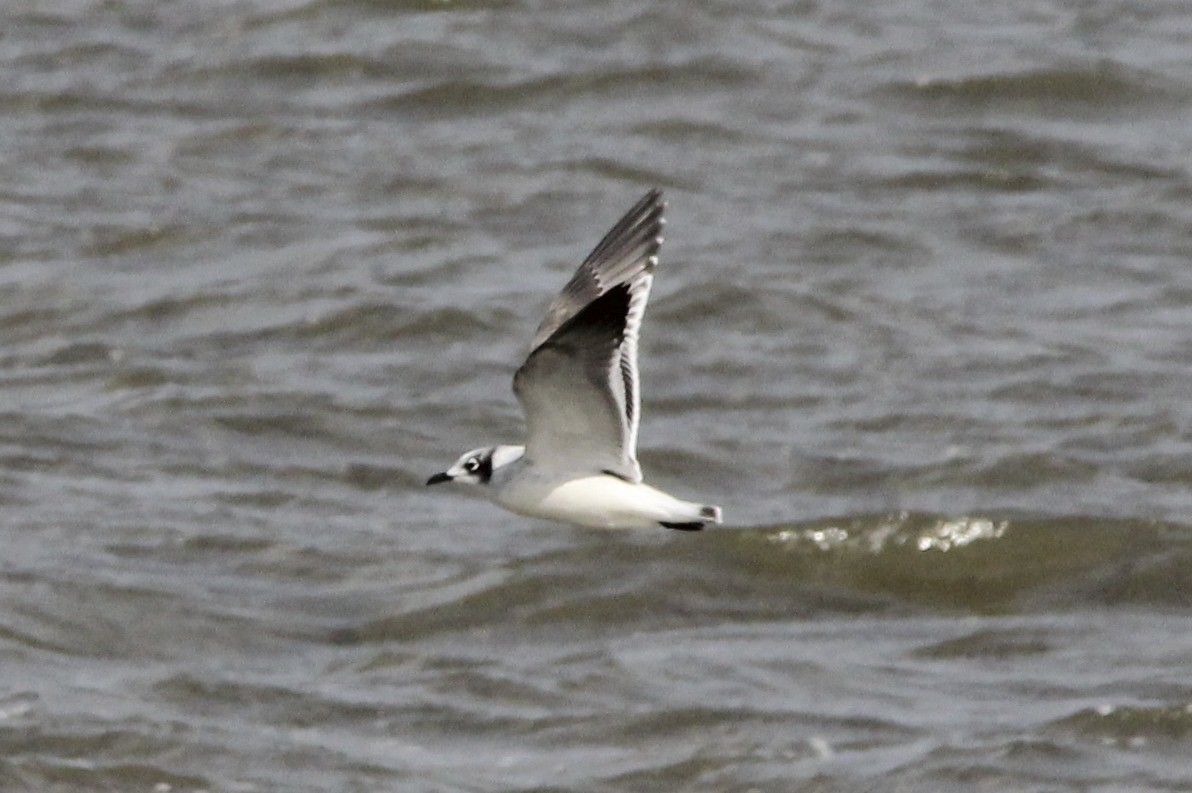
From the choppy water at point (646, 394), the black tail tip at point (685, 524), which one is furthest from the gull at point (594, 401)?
the choppy water at point (646, 394)

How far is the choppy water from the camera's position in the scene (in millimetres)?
8258

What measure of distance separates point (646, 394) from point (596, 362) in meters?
4.08

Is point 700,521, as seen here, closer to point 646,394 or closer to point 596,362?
point 596,362

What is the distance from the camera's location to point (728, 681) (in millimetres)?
8578

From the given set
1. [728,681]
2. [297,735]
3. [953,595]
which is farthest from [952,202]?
[297,735]

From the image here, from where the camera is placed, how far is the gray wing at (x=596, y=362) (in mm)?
7250

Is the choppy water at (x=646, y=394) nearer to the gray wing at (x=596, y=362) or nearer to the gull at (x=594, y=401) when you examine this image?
the gull at (x=594, y=401)

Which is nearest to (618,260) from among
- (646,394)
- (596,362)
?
(596,362)

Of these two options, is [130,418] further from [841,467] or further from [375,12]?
[375,12]

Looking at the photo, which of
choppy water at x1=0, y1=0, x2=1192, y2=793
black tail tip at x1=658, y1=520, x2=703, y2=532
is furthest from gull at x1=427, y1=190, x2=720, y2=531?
choppy water at x1=0, y1=0, x2=1192, y2=793

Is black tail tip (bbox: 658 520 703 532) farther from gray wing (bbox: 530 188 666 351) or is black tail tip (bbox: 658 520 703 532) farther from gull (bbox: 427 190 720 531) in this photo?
gray wing (bbox: 530 188 666 351)

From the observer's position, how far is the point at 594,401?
753 centimetres

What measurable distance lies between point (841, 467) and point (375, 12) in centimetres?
685

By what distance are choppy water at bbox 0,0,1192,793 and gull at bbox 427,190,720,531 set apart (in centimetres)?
87
